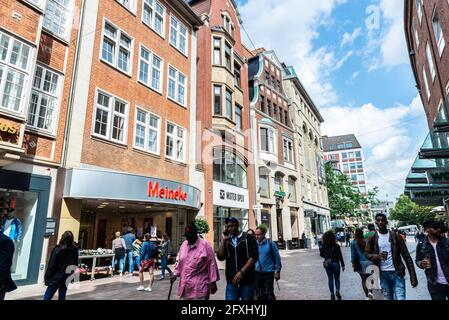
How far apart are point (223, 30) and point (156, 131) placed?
10.7m

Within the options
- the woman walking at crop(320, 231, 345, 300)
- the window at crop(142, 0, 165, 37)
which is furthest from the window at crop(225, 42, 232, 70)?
the woman walking at crop(320, 231, 345, 300)

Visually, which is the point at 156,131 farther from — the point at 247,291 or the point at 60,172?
the point at 247,291

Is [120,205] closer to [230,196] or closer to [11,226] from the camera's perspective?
[11,226]

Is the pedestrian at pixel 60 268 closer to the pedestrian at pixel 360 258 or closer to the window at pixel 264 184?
the pedestrian at pixel 360 258

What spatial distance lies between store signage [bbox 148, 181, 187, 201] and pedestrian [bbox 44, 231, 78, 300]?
7028 millimetres

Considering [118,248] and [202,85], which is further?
[202,85]

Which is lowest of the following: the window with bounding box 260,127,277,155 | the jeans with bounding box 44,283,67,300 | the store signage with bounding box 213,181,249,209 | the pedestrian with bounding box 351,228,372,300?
the jeans with bounding box 44,283,67,300

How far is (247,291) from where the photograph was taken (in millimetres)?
4676

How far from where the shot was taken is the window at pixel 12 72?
9.09 m

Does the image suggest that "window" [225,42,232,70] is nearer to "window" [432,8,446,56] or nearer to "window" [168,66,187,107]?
"window" [168,66,187,107]

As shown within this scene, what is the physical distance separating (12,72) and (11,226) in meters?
4.86

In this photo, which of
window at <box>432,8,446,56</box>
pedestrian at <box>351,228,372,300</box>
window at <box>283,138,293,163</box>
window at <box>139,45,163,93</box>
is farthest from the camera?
window at <box>283,138,293,163</box>

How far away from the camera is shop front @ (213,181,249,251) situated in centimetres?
1902
